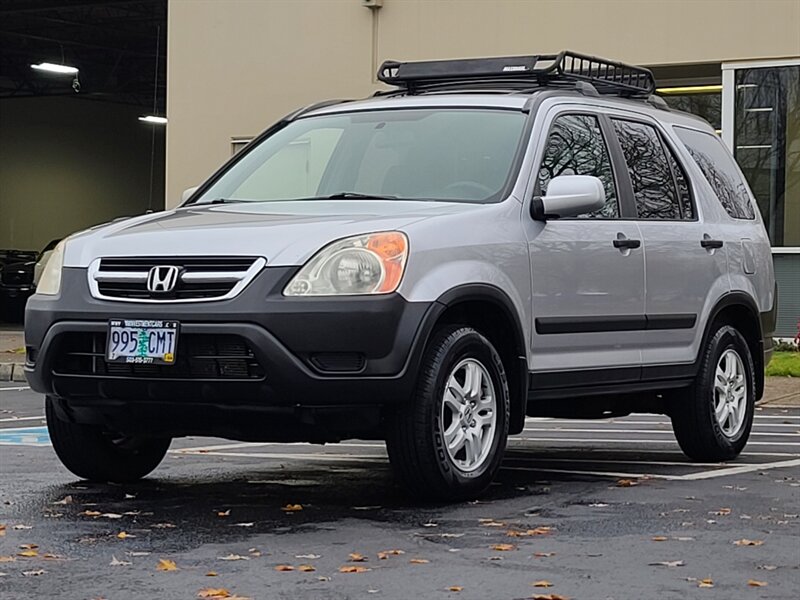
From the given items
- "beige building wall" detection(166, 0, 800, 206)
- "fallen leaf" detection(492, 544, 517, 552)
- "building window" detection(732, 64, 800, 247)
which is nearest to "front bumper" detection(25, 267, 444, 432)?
"fallen leaf" detection(492, 544, 517, 552)

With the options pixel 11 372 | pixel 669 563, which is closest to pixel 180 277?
pixel 669 563

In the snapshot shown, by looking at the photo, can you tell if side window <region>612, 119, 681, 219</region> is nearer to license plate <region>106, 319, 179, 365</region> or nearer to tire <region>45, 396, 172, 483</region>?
tire <region>45, 396, 172, 483</region>

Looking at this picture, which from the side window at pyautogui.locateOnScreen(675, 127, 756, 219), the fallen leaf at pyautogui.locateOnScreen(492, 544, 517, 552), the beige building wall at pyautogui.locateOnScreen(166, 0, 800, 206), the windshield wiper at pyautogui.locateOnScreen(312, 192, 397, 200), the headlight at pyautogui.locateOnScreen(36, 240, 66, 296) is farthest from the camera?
the beige building wall at pyautogui.locateOnScreen(166, 0, 800, 206)

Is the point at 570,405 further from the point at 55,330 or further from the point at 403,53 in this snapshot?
the point at 403,53

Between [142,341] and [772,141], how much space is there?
13252 millimetres

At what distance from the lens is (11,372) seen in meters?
18.1

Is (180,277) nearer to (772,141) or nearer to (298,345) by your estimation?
(298,345)

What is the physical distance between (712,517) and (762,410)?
263 inches

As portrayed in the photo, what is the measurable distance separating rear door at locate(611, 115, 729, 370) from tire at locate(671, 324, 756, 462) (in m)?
0.19

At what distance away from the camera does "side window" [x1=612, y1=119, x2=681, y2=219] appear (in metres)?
8.66

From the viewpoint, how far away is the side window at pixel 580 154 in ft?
26.5

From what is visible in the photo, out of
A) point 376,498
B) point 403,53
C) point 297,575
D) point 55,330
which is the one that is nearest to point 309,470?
point 376,498

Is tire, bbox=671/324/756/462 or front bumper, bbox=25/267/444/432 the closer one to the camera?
front bumper, bbox=25/267/444/432

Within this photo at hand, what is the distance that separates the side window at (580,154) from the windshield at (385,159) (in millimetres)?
222
